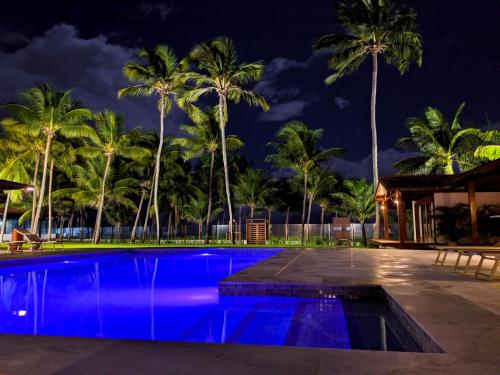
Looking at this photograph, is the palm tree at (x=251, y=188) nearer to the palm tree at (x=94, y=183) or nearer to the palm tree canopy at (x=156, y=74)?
the palm tree at (x=94, y=183)

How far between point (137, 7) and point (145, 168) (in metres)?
14.7

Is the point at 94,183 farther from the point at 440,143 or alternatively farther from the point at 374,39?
the point at 440,143

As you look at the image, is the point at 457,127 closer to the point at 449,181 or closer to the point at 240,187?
the point at 449,181

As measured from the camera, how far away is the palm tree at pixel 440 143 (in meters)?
22.1

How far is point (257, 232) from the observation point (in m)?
23.7

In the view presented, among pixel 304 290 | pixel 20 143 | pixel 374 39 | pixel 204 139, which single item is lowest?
pixel 304 290

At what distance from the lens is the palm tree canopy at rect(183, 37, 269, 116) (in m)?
22.4

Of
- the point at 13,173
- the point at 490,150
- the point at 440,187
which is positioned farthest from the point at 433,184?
the point at 13,173

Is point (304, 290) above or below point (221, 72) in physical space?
below

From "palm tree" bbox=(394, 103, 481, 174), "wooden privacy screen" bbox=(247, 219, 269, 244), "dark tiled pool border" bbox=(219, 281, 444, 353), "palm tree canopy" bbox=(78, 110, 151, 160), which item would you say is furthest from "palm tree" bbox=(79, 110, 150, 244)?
"dark tiled pool border" bbox=(219, 281, 444, 353)

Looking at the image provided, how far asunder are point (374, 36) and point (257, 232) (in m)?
12.6

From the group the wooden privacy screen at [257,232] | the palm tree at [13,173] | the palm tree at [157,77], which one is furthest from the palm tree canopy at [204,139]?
the palm tree at [13,173]

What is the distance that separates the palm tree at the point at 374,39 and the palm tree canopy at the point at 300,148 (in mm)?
5867

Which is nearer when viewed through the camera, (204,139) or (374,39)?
(374,39)
